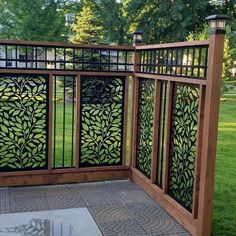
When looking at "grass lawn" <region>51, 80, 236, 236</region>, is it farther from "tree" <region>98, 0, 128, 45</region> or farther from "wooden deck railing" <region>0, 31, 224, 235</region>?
"tree" <region>98, 0, 128, 45</region>

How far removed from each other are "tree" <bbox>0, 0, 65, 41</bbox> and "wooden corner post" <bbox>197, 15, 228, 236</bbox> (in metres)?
13.2

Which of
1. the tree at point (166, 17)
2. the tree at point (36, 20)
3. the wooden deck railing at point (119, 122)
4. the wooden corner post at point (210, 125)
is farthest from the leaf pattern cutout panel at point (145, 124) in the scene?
the tree at point (166, 17)

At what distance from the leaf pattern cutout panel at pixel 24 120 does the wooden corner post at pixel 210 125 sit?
1917 millimetres

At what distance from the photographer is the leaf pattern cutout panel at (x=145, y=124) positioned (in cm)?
401

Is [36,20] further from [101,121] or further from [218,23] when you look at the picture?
[218,23]

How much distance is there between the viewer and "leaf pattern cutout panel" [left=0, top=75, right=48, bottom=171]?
391cm

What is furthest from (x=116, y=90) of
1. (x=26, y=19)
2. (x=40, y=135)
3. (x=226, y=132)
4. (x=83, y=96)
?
(x=26, y=19)

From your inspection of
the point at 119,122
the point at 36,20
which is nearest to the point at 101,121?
the point at 119,122

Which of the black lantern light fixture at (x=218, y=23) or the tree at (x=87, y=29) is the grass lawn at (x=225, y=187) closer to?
the black lantern light fixture at (x=218, y=23)

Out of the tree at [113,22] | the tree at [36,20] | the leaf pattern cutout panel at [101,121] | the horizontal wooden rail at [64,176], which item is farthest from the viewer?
the tree at [113,22]

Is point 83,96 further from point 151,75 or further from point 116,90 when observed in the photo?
point 151,75

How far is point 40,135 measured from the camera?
4219mm

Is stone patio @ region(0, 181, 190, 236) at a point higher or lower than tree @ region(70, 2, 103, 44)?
lower

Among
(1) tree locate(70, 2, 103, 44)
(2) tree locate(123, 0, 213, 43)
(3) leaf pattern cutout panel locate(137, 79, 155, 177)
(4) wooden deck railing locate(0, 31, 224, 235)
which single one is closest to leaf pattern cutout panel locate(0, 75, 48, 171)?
(4) wooden deck railing locate(0, 31, 224, 235)
